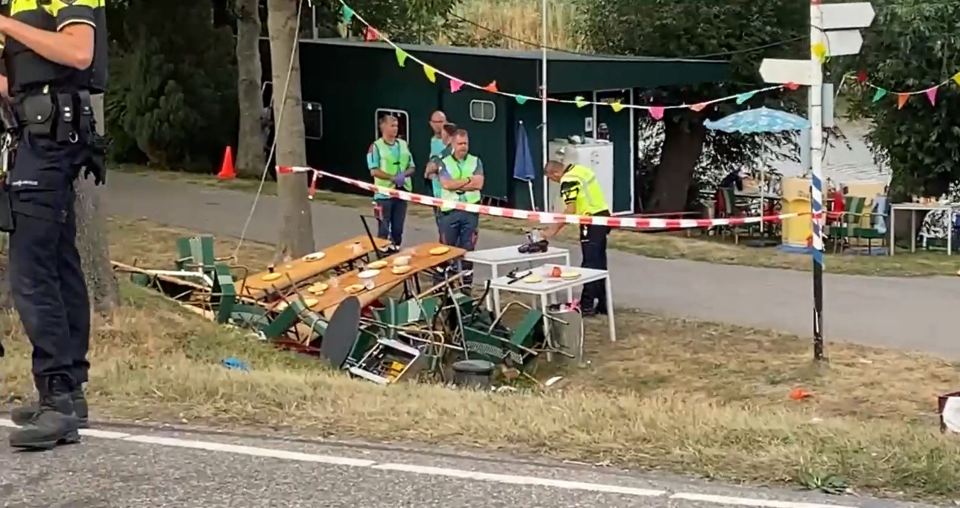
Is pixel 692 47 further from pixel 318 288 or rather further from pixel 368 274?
pixel 318 288

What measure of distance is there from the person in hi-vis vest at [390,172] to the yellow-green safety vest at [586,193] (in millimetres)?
2130

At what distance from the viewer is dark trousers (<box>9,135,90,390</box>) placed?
488 centimetres

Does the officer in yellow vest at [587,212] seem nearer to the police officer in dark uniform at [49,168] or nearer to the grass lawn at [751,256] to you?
the grass lawn at [751,256]

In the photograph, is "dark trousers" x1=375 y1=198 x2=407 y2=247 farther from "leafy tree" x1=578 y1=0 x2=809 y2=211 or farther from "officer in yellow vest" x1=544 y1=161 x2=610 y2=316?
"leafy tree" x1=578 y1=0 x2=809 y2=211

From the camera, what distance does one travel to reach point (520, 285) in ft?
36.6

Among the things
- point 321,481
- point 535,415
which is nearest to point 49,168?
point 321,481

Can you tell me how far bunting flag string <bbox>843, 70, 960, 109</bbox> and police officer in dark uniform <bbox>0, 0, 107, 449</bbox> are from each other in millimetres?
16375

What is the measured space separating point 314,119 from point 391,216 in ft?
38.7

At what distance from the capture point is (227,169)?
24.0 m

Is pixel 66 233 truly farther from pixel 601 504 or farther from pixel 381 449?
pixel 601 504

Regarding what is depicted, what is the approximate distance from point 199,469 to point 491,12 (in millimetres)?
32733

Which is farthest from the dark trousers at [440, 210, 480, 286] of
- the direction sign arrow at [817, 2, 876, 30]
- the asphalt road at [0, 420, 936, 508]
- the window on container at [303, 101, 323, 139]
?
the window on container at [303, 101, 323, 139]

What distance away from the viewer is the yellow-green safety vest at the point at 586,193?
1241 cm

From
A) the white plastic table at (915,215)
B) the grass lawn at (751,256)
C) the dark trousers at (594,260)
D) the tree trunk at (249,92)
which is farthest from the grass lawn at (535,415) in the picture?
the tree trunk at (249,92)
